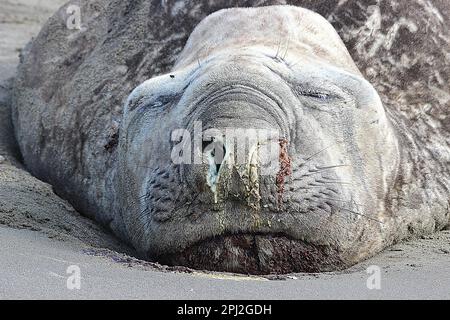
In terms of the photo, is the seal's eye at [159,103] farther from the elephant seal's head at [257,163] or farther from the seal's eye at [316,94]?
the seal's eye at [316,94]

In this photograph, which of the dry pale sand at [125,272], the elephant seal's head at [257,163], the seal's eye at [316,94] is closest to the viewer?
the dry pale sand at [125,272]

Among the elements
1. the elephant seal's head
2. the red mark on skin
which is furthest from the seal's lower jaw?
the red mark on skin

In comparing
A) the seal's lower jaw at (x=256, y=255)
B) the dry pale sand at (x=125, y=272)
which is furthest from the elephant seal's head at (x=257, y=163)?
the dry pale sand at (x=125, y=272)

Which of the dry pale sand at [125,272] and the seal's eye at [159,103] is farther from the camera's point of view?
the seal's eye at [159,103]

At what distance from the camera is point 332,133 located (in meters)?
4.25

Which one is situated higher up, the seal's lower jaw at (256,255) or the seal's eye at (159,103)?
the seal's eye at (159,103)

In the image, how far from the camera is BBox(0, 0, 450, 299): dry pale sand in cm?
358

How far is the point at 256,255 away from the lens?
→ 4051 mm

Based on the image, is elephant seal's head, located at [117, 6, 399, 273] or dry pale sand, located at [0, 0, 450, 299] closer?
dry pale sand, located at [0, 0, 450, 299]

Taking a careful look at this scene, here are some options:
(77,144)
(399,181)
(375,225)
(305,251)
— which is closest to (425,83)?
(399,181)

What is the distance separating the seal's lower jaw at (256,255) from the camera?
159 inches

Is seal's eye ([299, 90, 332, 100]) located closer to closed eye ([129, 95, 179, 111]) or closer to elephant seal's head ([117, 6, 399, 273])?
elephant seal's head ([117, 6, 399, 273])

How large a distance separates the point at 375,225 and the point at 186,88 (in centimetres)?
90

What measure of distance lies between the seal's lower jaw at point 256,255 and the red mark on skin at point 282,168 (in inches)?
6.5
